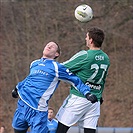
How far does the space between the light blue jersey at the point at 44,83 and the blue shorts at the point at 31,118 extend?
0.05 metres

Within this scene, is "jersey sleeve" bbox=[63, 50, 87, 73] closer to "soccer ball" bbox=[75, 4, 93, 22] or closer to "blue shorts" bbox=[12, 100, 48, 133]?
"blue shorts" bbox=[12, 100, 48, 133]

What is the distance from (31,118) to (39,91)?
30 cm

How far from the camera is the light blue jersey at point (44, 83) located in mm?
5375

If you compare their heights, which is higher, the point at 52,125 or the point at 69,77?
the point at 69,77

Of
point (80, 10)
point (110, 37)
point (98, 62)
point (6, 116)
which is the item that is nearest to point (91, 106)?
point (98, 62)

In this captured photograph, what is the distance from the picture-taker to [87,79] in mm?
5641

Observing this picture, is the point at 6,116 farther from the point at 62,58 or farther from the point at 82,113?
the point at 82,113

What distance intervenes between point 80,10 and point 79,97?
60.6 inches

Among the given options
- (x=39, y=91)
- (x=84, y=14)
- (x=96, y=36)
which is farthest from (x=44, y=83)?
(x=84, y=14)

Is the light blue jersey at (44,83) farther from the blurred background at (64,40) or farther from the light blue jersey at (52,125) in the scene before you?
the blurred background at (64,40)

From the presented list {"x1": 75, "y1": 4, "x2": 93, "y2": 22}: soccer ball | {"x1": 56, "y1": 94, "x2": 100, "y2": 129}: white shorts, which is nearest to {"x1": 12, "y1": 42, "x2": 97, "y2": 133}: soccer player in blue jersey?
{"x1": 56, "y1": 94, "x2": 100, "y2": 129}: white shorts

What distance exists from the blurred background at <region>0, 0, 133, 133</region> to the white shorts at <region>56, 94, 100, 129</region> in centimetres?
700

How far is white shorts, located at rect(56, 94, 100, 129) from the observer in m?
5.68

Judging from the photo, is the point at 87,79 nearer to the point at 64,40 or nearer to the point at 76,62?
the point at 76,62
